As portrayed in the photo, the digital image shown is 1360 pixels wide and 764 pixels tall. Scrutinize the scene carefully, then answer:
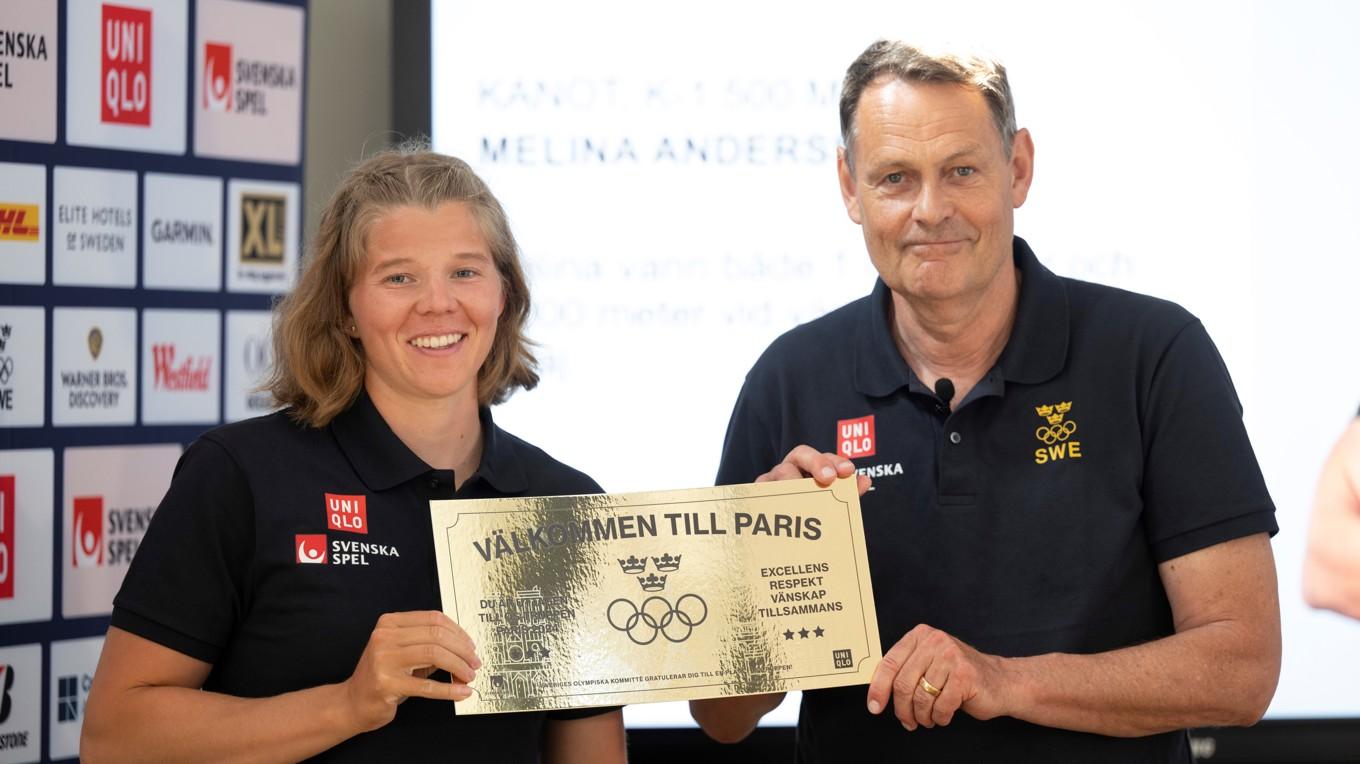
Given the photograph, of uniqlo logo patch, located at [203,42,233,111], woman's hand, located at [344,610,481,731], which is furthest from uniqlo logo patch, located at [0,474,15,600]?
woman's hand, located at [344,610,481,731]

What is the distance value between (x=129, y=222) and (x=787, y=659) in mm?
1826

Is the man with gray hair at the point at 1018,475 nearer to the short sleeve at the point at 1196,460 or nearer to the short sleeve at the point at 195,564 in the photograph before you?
the short sleeve at the point at 1196,460

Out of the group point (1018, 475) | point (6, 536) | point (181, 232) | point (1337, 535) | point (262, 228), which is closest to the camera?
point (1018, 475)

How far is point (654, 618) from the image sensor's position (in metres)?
1.89

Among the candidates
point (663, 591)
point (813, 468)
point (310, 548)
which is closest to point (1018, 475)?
point (813, 468)

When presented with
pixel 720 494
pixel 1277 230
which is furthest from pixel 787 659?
pixel 1277 230


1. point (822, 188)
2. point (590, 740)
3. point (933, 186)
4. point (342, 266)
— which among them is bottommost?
point (590, 740)

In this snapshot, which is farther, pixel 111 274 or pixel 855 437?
pixel 111 274

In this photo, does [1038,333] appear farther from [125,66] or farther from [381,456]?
[125,66]

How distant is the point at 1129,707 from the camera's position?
1.83 metres

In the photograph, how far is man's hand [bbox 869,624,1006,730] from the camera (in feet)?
5.79

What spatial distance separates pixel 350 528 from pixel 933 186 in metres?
0.96

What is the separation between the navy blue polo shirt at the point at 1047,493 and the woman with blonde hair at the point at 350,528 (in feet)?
1.48

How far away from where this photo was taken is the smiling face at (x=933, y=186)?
1.96 m
